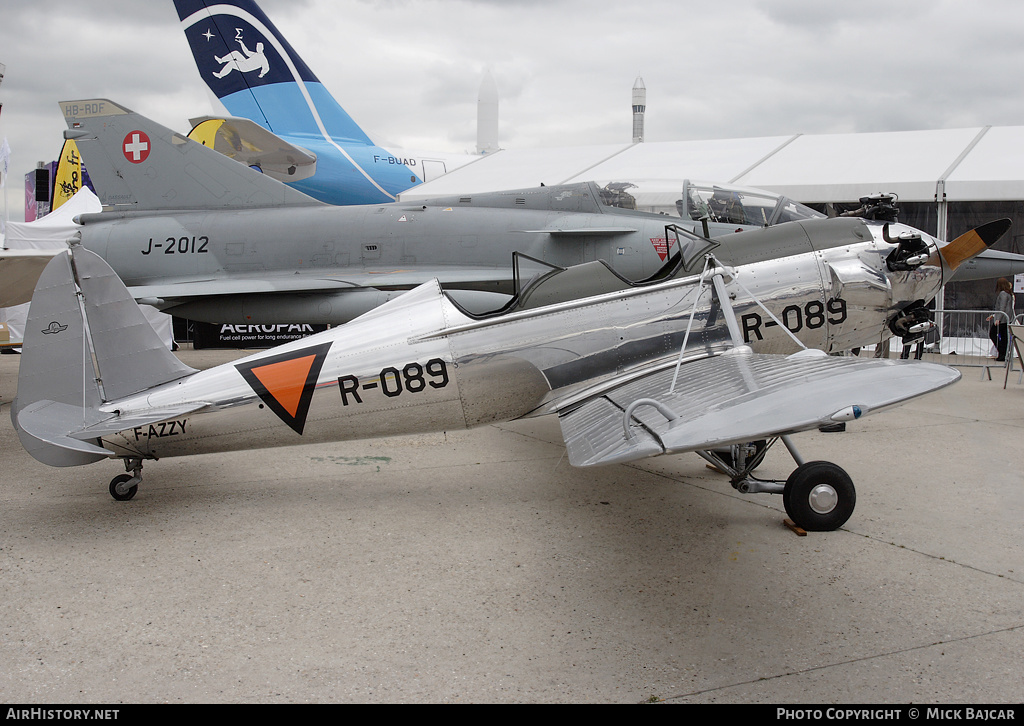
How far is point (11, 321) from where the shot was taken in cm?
1483

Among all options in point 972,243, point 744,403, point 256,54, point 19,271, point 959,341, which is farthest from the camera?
point 256,54

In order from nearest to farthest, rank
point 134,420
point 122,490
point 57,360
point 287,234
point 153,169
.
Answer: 1. point 134,420
2. point 57,360
3. point 122,490
4. point 287,234
5. point 153,169

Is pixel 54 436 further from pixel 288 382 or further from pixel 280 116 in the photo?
pixel 280 116

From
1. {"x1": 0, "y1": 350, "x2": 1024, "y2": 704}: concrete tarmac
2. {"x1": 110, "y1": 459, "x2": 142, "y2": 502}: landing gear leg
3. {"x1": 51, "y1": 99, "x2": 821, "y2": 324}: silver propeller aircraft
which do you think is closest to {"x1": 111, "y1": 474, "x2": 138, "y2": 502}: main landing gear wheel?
{"x1": 110, "y1": 459, "x2": 142, "y2": 502}: landing gear leg

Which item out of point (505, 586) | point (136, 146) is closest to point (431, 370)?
point (505, 586)

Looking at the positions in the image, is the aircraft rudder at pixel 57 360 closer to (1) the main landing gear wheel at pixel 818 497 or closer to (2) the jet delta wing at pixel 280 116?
(1) the main landing gear wheel at pixel 818 497

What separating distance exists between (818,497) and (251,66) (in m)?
16.3

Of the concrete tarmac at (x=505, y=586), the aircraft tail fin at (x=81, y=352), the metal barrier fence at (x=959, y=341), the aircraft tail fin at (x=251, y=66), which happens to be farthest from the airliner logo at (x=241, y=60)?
the metal barrier fence at (x=959, y=341)

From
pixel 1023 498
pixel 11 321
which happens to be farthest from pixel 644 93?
pixel 1023 498

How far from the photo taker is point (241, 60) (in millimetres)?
15828

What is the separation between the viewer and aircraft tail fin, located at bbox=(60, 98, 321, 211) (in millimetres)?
9578

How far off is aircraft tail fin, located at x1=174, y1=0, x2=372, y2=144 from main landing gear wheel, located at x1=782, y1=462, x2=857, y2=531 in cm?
1543

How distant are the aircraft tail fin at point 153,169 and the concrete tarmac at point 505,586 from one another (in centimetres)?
531

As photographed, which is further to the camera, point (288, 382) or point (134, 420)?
point (288, 382)
